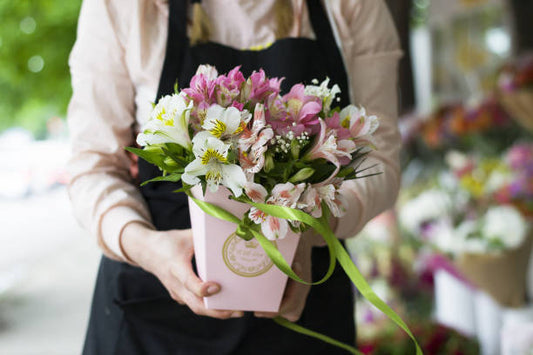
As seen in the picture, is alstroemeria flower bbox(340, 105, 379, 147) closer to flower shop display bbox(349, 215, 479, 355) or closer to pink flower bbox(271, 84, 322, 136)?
pink flower bbox(271, 84, 322, 136)

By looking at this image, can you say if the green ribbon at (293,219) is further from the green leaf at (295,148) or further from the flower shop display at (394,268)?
the flower shop display at (394,268)

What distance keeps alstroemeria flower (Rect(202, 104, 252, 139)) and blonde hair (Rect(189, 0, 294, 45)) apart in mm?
434

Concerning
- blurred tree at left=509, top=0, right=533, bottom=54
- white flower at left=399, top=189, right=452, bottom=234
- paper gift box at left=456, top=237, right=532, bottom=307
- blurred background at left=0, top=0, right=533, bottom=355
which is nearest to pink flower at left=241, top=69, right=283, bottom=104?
blurred background at left=0, top=0, right=533, bottom=355

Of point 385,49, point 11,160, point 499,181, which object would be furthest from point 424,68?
point 385,49

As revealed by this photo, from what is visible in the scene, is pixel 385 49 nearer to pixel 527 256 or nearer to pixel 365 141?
pixel 365 141

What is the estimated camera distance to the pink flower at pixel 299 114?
34.4 inches

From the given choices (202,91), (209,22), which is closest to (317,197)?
(202,91)

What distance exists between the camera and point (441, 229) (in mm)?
3195

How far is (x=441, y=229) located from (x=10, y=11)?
2829 millimetres

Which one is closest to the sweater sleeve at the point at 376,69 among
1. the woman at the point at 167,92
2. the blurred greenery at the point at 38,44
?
the woman at the point at 167,92

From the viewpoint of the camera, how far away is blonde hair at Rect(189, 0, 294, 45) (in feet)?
4.03

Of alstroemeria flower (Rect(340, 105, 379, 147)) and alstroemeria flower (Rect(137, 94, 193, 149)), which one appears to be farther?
alstroemeria flower (Rect(340, 105, 379, 147))

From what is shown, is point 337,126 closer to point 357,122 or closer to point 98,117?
point 357,122

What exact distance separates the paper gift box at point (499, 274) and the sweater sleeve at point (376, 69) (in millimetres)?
1723
